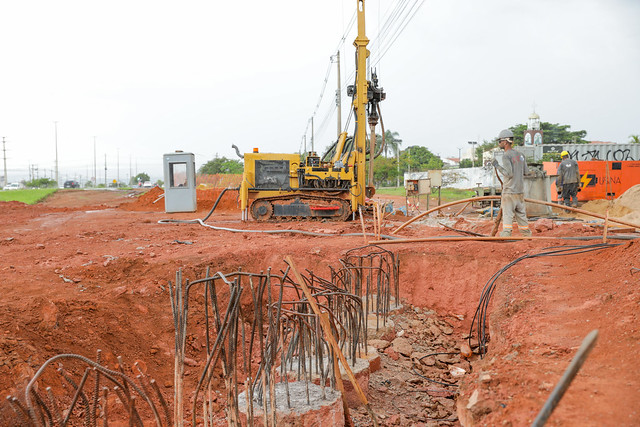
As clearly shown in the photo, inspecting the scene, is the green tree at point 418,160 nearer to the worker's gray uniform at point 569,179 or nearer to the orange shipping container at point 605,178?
the orange shipping container at point 605,178

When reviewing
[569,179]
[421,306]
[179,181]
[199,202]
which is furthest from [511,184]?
[199,202]

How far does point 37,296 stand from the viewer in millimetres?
5531

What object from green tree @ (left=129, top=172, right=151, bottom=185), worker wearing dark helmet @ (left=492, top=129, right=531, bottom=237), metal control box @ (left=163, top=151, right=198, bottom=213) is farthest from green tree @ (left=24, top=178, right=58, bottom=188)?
worker wearing dark helmet @ (left=492, top=129, right=531, bottom=237)

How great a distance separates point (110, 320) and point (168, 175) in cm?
1191

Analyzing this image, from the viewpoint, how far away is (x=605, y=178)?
1579cm

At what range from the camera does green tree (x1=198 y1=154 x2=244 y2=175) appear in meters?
54.0

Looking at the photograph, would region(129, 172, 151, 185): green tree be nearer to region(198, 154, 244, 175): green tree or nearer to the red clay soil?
region(198, 154, 244, 175): green tree

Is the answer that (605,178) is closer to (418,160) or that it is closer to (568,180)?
(568,180)

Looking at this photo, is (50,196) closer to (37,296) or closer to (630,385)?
(37,296)

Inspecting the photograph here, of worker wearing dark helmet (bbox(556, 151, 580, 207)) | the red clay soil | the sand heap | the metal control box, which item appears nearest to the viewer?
the red clay soil

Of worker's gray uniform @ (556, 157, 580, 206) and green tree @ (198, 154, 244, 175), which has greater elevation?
green tree @ (198, 154, 244, 175)

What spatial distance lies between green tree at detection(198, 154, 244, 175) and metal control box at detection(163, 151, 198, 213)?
3521cm

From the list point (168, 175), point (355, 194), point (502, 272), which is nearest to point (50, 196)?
point (168, 175)

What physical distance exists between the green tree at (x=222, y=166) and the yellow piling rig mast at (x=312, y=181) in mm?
38652
